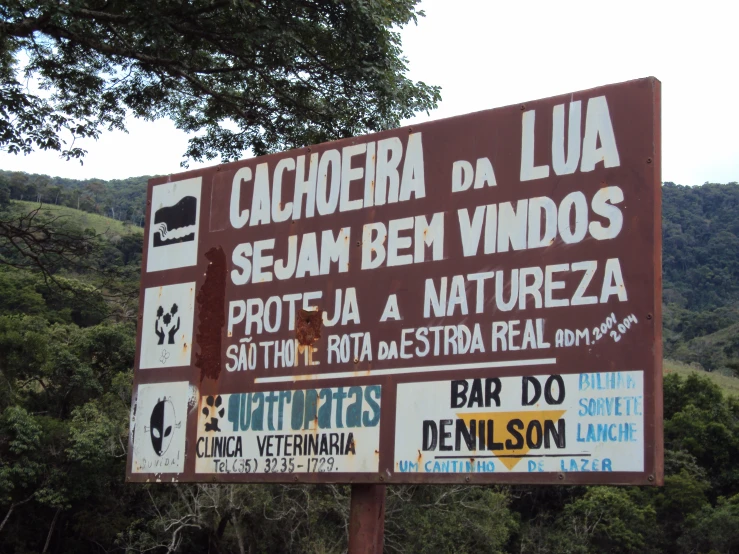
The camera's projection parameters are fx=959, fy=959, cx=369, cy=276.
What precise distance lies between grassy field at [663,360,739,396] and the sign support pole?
5303cm

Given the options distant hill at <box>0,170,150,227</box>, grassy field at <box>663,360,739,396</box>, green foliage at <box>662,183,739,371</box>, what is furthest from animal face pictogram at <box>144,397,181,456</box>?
green foliage at <box>662,183,739,371</box>

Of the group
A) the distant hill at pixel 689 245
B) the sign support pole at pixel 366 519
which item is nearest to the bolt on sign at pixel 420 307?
the sign support pole at pixel 366 519

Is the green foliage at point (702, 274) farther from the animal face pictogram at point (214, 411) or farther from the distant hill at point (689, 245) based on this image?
the animal face pictogram at point (214, 411)

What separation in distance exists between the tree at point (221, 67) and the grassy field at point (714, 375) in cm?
4883

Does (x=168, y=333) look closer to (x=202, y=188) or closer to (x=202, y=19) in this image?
(x=202, y=188)

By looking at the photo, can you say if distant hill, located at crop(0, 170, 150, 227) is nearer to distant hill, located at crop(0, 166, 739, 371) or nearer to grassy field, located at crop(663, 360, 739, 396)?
distant hill, located at crop(0, 166, 739, 371)

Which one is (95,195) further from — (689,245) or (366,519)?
(366,519)

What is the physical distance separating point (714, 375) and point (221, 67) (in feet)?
190

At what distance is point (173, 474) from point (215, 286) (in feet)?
3.75

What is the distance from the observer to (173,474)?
5.68 m

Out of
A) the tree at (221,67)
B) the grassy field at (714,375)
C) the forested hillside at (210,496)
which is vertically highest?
the grassy field at (714,375)

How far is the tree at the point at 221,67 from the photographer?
29.6 feet

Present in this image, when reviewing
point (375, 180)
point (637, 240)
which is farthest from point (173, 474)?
point (637, 240)

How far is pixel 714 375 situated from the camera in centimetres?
6222
